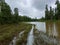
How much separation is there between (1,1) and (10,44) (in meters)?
53.6

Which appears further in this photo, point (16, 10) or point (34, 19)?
point (34, 19)

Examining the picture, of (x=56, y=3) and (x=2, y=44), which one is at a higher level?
(x=56, y=3)

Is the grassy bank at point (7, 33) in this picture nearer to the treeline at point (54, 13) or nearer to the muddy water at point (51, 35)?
the muddy water at point (51, 35)

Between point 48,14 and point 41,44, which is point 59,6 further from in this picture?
point 41,44

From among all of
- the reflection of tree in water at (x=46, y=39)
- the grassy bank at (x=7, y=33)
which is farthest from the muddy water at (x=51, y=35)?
the grassy bank at (x=7, y=33)

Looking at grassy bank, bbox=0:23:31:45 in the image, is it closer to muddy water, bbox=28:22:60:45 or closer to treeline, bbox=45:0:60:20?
muddy water, bbox=28:22:60:45

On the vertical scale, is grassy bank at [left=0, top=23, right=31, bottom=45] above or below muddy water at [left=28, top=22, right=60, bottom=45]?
above

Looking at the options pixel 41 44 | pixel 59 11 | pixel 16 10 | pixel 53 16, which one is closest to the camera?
pixel 41 44

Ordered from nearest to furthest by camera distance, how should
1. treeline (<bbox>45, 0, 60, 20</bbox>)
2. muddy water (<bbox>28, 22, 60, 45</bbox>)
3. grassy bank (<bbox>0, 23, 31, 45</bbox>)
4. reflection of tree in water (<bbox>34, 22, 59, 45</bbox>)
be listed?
reflection of tree in water (<bbox>34, 22, 59, 45</bbox>), grassy bank (<bbox>0, 23, 31, 45</bbox>), muddy water (<bbox>28, 22, 60, 45</bbox>), treeline (<bbox>45, 0, 60, 20</bbox>)

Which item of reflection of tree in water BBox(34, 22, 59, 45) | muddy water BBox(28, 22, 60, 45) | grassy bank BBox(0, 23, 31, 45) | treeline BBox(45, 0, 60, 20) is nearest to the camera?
reflection of tree in water BBox(34, 22, 59, 45)

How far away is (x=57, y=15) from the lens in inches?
3494

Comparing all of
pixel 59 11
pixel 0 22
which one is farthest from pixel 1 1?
pixel 59 11

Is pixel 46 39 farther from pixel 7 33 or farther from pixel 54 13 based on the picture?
pixel 54 13

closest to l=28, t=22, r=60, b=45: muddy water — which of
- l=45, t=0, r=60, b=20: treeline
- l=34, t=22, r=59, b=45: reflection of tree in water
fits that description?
l=34, t=22, r=59, b=45: reflection of tree in water
